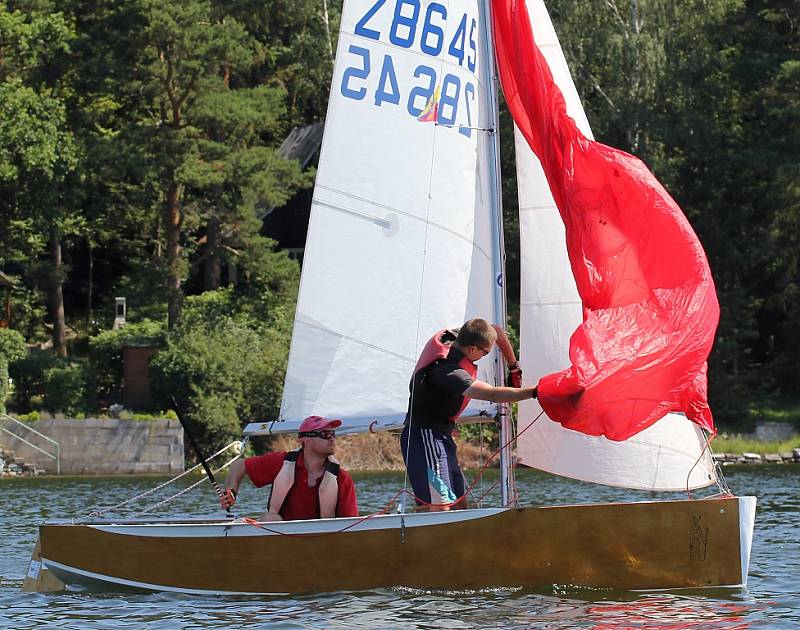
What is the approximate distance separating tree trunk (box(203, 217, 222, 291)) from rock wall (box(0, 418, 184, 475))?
732cm

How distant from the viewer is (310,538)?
11070 millimetres

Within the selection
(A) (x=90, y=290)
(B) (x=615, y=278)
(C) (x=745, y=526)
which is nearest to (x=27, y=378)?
(A) (x=90, y=290)

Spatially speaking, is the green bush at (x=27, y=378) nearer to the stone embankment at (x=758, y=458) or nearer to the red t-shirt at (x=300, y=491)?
the stone embankment at (x=758, y=458)

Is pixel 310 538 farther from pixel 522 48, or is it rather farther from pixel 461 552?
pixel 522 48

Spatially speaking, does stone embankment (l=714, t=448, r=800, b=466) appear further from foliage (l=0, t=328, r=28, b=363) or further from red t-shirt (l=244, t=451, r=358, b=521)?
red t-shirt (l=244, t=451, r=358, b=521)

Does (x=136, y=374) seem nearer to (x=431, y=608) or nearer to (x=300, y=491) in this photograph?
(x=300, y=491)

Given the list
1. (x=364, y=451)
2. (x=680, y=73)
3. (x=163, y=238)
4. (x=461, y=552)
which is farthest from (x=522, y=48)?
(x=163, y=238)

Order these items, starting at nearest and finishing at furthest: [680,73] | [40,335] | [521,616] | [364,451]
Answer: [521,616]
[364,451]
[680,73]
[40,335]

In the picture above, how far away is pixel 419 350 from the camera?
1190cm

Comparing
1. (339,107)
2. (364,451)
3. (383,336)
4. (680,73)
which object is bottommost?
(364,451)

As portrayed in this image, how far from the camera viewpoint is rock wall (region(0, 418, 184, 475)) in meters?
33.2

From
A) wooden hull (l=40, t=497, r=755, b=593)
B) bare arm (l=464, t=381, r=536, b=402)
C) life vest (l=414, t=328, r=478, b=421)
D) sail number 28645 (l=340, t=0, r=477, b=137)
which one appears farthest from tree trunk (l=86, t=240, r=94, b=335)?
bare arm (l=464, t=381, r=536, b=402)

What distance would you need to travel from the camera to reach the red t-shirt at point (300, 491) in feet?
37.4

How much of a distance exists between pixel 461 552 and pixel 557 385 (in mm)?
1520
